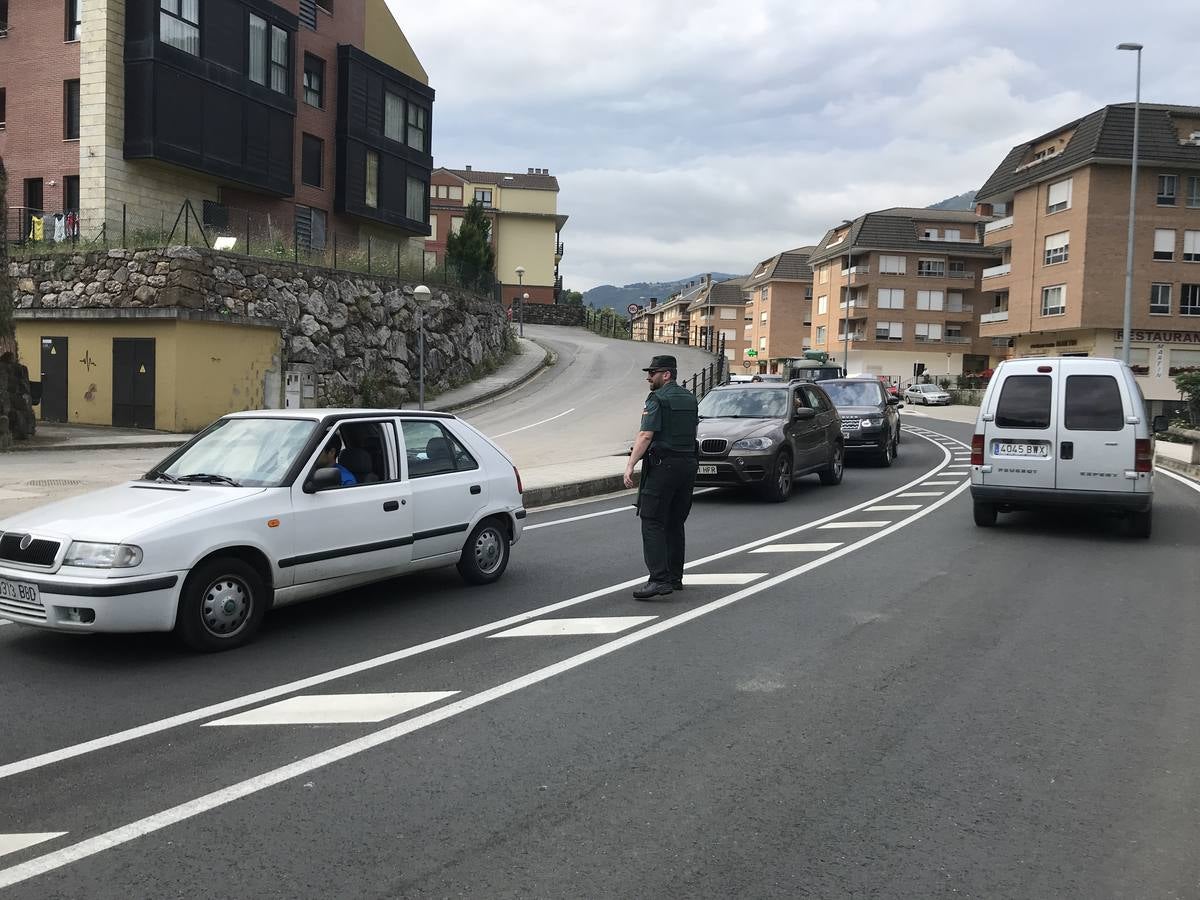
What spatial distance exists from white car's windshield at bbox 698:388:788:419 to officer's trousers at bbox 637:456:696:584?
24.8 ft

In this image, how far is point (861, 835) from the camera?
149 inches

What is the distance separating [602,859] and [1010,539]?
29.6 ft

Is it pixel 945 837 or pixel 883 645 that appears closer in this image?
pixel 945 837

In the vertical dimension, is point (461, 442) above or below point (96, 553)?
above

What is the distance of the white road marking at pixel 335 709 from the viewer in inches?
197

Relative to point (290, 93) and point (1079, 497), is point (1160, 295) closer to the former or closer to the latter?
point (290, 93)

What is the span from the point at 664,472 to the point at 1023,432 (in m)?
5.70

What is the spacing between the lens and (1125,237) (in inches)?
2066

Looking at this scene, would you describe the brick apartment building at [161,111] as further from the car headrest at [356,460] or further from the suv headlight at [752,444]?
the car headrest at [356,460]

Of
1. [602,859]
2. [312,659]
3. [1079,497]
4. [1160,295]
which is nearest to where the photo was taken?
[602,859]

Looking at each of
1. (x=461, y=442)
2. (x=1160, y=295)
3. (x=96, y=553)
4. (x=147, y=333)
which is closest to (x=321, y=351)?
(x=147, y=333)

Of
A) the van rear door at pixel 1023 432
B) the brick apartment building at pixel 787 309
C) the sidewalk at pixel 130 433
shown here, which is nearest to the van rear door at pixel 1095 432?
the van rear door at pixel 1023 432

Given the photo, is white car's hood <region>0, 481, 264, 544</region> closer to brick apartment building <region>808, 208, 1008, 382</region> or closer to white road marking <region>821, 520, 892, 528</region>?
white road marking <region>821, 520, 892, 528</region>

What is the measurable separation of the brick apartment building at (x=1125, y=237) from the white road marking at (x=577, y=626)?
172 ft
